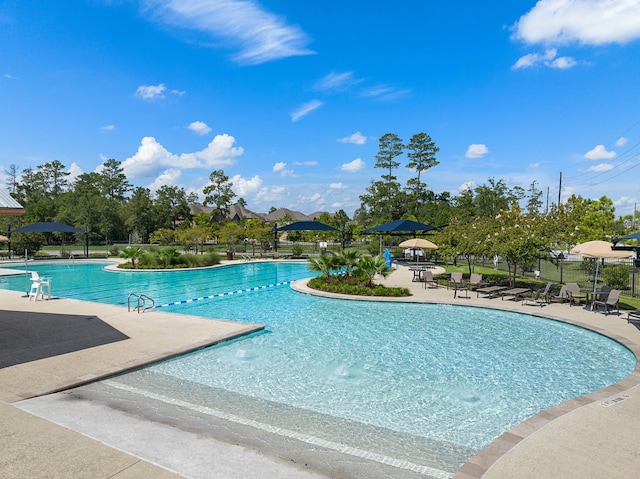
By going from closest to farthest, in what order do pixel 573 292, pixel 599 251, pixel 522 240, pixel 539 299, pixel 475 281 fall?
pixel 599 251 → pixel 573 292 → pixel 539 299 → pixel 522 240 → pixel 475 281

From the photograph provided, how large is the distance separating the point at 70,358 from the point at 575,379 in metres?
8.68

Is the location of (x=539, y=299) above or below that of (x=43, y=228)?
below

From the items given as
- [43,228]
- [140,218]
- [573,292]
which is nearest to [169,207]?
[140,218]

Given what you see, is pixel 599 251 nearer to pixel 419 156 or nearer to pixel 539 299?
pixel 539 299

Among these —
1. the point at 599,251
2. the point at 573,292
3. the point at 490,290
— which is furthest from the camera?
the point at 490,290

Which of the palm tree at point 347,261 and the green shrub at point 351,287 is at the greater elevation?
the palm tree at point 347,261

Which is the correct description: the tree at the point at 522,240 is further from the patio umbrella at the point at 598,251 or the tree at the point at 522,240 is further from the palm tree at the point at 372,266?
the palm tree at the point at 372,266

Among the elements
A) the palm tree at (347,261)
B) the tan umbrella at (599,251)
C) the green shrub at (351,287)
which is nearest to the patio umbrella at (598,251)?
the tan umbrella at (599,251)

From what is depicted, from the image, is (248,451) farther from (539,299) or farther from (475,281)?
(475,281)

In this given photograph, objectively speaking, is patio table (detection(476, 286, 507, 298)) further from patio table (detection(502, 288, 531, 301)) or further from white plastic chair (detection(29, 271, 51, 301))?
white plastic chair (detection(29, 271, 51, 301))

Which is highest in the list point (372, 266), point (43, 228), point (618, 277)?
point (43, 228)

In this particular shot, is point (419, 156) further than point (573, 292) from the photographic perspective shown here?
Yes

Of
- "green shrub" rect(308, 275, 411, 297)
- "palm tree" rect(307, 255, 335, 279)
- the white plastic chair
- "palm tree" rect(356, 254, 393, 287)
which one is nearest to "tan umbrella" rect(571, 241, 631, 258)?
"green shrub" rect(308, 275, 411, 297)

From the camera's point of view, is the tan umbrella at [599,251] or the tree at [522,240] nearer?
the tan umbrella at [599,251]
